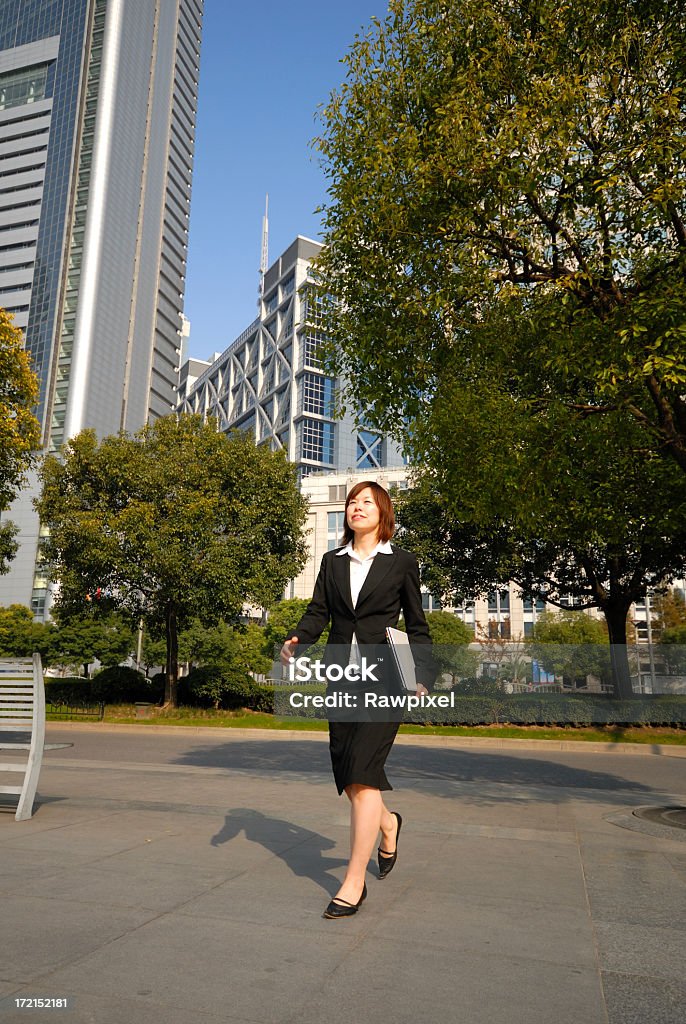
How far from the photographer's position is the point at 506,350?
9.66 m

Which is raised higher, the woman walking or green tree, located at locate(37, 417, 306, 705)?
green tree, located at locate(37, 417, 306, 705)

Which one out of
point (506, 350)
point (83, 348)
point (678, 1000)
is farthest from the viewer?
point (83, 348)

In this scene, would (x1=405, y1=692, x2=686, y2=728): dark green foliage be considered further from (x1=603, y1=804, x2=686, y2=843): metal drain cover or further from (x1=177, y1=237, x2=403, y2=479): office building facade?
(x1=177, y1=237, x2=403, y2=479): office building facade

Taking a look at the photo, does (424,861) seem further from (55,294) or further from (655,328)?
(55,294)

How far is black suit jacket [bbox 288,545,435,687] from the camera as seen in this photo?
3681 millimetres

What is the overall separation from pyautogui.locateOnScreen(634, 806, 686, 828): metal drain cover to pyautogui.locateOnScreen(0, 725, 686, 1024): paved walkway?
0.23 meters

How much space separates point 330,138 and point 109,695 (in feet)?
68.8

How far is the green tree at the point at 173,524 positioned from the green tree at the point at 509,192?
1400 centimetres

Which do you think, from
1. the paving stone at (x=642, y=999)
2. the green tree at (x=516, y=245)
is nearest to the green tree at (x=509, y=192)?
the green tree at (x=516, y=245)

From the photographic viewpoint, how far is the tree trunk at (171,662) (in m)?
23.6

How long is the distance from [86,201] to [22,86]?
2620 cm

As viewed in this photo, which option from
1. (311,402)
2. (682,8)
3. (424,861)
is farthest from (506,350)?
(311,402)

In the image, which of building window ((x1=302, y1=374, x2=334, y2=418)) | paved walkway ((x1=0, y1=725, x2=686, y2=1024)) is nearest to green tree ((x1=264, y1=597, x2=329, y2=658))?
building window ((x1=302, y1=374, x2=334, y2=418))

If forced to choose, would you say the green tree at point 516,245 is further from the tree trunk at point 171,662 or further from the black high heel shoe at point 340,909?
the tree trunk at point 171,662
